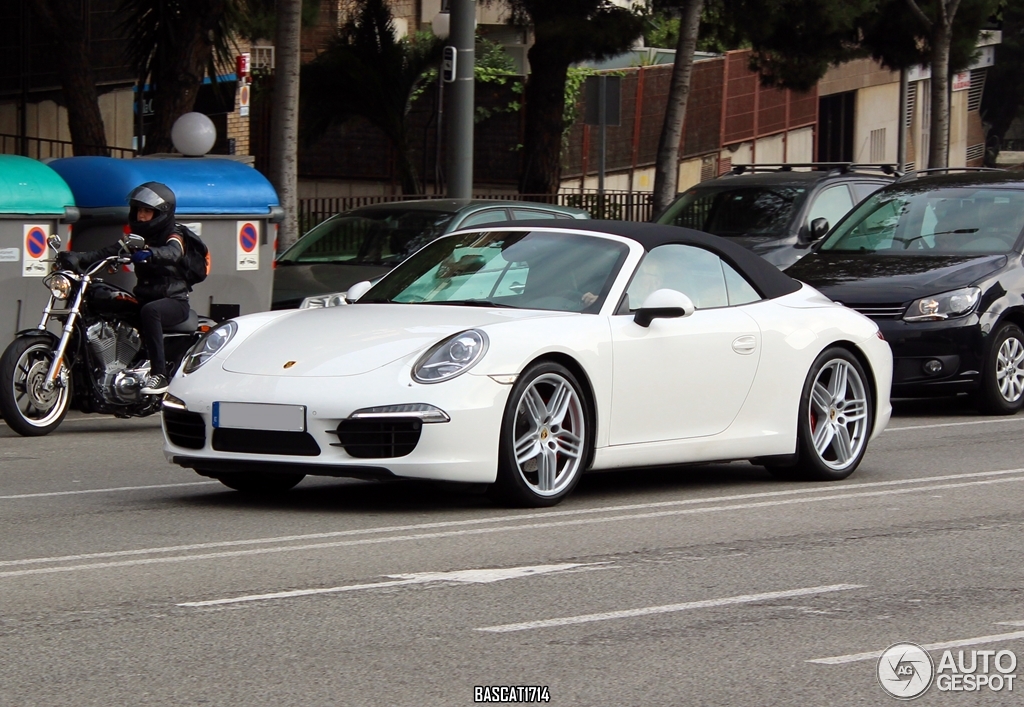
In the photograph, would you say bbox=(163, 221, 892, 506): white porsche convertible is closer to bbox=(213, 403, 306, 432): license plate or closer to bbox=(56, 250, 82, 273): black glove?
bbox=(213, 403, 306, 432): license plate

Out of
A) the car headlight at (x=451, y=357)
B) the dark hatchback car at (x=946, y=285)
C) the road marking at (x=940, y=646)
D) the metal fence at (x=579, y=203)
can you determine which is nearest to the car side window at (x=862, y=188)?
the dark hatchback car at (x=946, y=285)

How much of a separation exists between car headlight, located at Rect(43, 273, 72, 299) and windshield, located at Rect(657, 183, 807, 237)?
7.72 metres

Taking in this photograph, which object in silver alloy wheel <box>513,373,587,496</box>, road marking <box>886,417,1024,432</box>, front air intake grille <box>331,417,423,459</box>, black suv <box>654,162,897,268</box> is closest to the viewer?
front air intake grille <box>331,417,423,459</box>

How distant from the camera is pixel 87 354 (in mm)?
11836

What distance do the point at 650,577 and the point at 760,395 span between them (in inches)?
110

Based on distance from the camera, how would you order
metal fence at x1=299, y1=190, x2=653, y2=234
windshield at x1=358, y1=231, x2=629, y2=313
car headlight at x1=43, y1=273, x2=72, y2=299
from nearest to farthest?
1. windshield at x1=358, y1=231, x2=629, y2=313
2. car headlight at x1=43, y1=273, x2=72, y2=299
3. metal fence at x1=299, y1=190, x2=653, y2=234

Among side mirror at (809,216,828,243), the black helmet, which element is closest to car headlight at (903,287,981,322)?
side mirror at (809,216,828,243)

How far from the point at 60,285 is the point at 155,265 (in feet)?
2.08

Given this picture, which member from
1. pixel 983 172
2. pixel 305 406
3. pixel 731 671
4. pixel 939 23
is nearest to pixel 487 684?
pixel 731 671

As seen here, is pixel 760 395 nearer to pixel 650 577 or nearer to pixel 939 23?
pixel 650 577

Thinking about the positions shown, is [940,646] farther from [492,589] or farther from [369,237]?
[369,237]

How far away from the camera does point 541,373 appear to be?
8.32 meters

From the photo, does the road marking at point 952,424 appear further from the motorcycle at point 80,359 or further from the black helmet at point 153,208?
the black helmet at point 153,208

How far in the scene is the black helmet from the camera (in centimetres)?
1202
